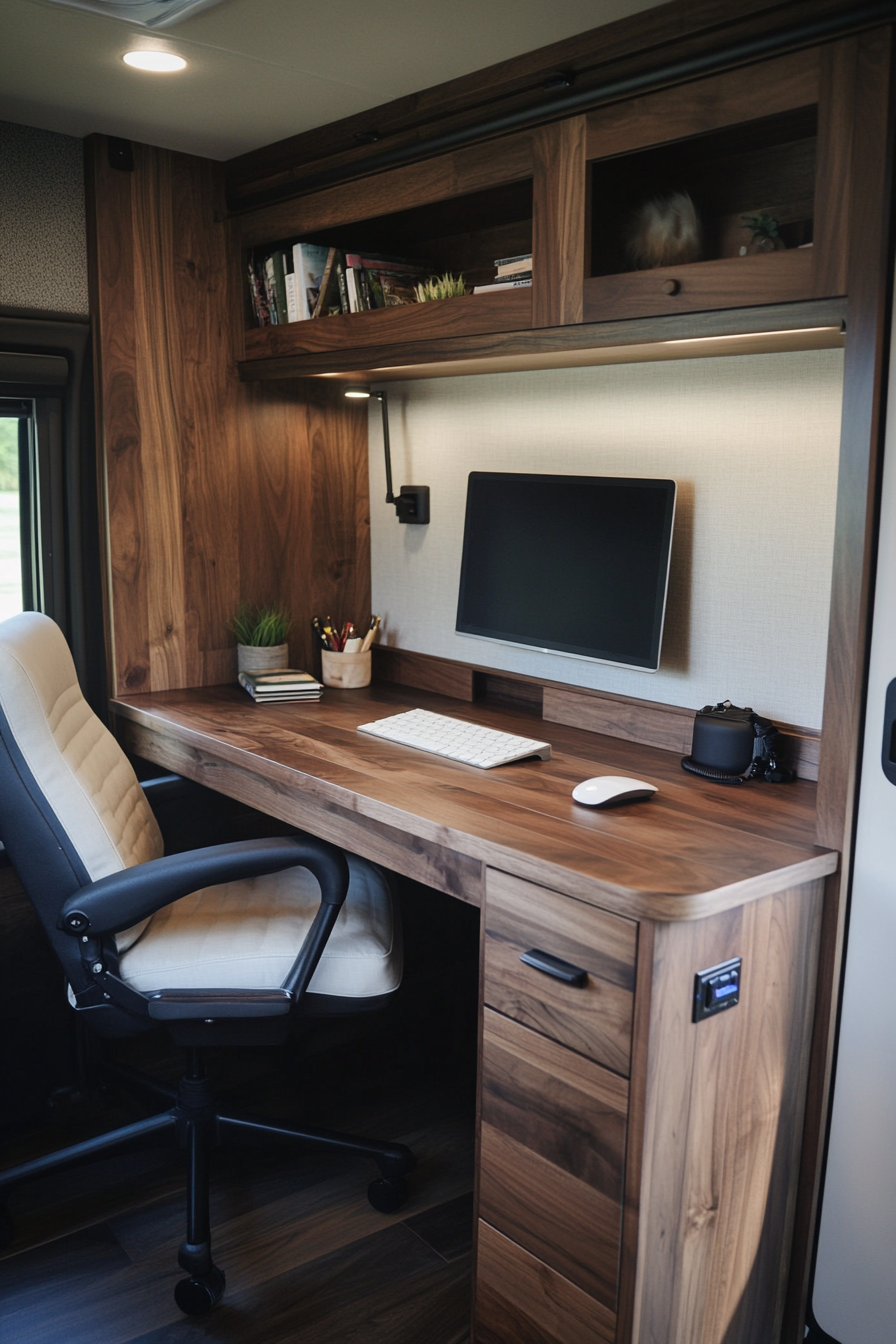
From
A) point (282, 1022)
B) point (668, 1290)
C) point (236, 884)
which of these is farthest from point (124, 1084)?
point (668, 1290)

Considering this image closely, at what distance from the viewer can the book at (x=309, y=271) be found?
8.45 feet

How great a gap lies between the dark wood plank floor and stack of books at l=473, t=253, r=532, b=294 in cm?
178

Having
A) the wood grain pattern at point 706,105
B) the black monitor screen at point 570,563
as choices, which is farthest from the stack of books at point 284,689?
the wood grain pattern at point 706,105

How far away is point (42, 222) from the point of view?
2594 millimetres

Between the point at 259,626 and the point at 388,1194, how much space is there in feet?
4.63

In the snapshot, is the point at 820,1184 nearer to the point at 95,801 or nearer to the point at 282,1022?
the point at 282,1022

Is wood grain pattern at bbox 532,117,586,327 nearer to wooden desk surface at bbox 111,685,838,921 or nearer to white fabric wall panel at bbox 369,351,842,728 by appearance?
white fabric wall panel at bbox 369,351,842,728

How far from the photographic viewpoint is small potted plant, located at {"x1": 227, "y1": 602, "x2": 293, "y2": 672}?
2.86 m

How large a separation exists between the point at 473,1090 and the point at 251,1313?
2.57 ft

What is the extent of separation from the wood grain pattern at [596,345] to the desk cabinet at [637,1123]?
0.85m

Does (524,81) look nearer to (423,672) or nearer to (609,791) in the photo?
(609,791)

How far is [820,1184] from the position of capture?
1705mm

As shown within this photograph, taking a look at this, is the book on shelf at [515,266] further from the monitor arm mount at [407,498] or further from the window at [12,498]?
the window at [12,498]

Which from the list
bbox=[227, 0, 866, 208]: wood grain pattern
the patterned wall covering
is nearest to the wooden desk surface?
the patterned wall covering
